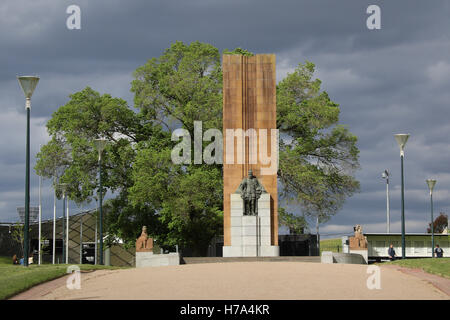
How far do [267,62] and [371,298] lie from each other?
76.3ft

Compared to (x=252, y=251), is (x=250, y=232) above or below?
above

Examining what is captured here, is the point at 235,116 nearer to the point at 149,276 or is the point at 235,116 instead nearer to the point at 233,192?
the point at 233,192

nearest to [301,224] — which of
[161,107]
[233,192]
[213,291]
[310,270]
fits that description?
[233,192]

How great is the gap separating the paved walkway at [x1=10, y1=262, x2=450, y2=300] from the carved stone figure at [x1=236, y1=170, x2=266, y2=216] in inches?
470

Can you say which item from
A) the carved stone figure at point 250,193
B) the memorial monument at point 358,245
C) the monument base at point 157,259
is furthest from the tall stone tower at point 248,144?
the monument base at point 157,259

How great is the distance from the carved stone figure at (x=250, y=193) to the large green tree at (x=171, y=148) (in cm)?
750

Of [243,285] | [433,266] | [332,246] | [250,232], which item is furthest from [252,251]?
[332,246]

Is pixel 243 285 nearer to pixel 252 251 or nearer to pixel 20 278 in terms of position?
pixel 20 278

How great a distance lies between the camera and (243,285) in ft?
56.6

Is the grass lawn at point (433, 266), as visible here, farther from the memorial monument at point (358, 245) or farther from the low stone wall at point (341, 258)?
the memorial monument at point (358, 245)

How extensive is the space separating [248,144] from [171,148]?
11177 mm

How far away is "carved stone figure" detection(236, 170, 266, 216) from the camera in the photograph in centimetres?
3409

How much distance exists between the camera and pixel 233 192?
116 feet

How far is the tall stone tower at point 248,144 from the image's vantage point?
3422cm
